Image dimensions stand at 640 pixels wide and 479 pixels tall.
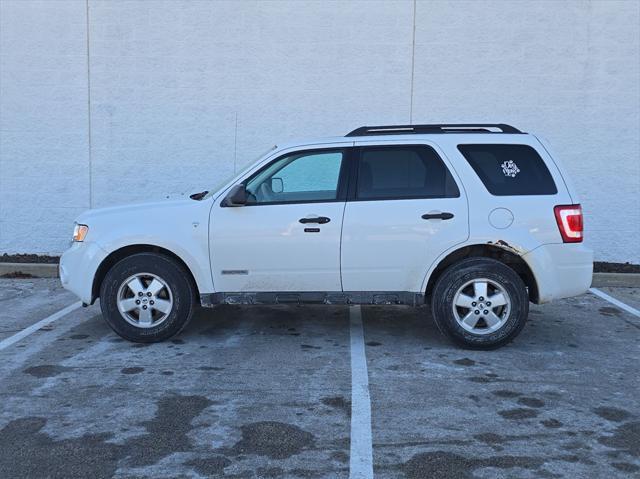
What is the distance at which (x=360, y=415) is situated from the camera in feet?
14.7

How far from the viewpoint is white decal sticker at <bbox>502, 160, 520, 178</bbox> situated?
5.93m

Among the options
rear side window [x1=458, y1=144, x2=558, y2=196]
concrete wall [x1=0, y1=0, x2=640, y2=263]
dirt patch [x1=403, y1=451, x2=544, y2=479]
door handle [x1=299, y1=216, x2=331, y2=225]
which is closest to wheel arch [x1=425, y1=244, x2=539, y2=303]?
rear side window [x1=458, y1=144, x2=558, y2=196]

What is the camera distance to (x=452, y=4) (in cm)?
982

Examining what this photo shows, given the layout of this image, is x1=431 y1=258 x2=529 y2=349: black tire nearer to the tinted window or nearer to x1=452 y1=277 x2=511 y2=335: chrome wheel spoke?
x1=452 y1=277 x2=511 y2=335: chrome wheel spoke

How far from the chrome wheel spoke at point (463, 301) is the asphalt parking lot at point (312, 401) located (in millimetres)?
444

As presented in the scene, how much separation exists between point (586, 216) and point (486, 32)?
3126 mm

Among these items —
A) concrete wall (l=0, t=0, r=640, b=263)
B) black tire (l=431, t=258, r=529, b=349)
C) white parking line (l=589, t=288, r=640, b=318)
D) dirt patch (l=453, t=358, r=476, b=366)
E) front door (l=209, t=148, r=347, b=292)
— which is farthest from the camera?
concrete wall (l=0, t=0, r=640, b=263)

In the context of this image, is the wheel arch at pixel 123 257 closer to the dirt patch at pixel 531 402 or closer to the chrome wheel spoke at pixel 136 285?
the chrome wheel spoke at pixel 136 285

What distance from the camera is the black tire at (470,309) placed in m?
5.80

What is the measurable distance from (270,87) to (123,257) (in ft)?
15.5

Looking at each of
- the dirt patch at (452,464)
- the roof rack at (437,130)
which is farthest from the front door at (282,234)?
the dirt patch at (452,464)

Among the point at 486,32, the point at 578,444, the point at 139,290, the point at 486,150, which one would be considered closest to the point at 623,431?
the point at 578,444

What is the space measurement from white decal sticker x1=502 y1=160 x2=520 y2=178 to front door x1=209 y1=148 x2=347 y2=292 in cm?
143

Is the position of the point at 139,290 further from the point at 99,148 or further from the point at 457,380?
the point at 99,148
